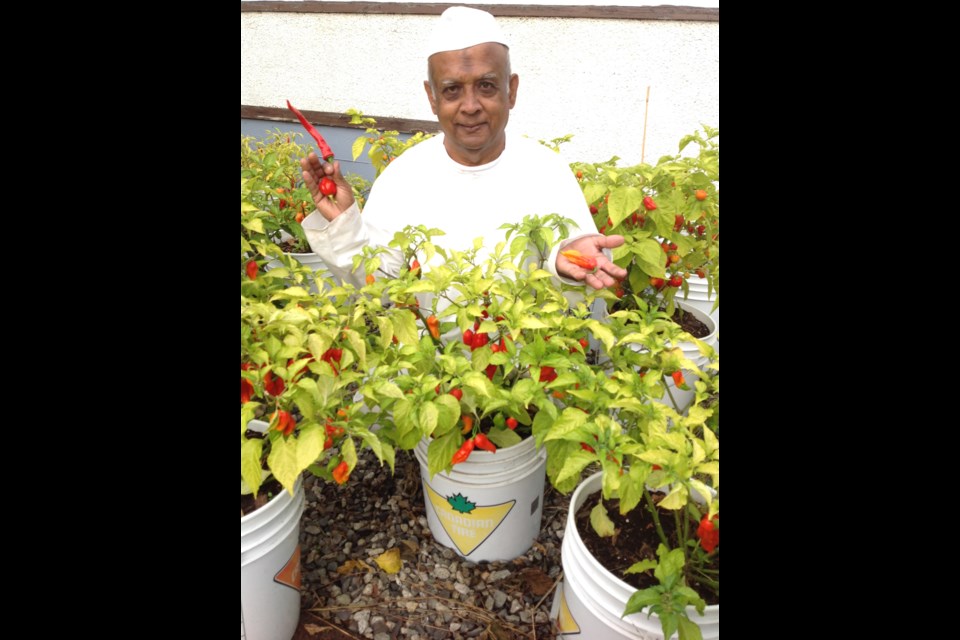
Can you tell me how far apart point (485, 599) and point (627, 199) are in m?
1.31

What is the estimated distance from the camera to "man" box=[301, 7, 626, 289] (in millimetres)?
1732

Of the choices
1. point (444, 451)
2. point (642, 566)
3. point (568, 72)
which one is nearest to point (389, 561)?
point (444, 451)

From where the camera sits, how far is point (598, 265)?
65.3 inches

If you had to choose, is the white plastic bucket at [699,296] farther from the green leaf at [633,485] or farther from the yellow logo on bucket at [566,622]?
the green leaf at [633,485]

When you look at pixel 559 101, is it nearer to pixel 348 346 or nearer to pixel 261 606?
pixel 348 346

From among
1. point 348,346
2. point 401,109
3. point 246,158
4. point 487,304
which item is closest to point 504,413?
point 487,304

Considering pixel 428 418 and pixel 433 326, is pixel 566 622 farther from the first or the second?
pixel 433 326

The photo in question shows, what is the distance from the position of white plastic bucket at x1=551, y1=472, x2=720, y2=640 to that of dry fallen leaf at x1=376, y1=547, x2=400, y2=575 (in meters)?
0.64

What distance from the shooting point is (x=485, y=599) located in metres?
1.69

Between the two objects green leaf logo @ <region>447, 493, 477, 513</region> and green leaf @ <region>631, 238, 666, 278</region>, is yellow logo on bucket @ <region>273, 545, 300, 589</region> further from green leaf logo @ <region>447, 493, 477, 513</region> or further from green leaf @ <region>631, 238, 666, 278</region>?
green leaf @ <region>631, 238, 666, 278</region>

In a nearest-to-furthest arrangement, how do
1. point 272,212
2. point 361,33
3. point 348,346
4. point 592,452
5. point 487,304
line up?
point 592,452
point 348,346
point 487,304
point 272,212
point 361,33

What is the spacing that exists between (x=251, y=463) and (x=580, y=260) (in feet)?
3.32

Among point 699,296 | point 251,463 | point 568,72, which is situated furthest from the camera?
point 568,72

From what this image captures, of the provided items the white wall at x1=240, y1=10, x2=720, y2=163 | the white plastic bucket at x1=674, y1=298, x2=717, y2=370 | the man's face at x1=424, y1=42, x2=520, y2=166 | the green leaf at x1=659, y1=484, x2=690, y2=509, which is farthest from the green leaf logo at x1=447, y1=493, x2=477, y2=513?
the white wall at x1=240, y1=10, x2=720, y2=163
